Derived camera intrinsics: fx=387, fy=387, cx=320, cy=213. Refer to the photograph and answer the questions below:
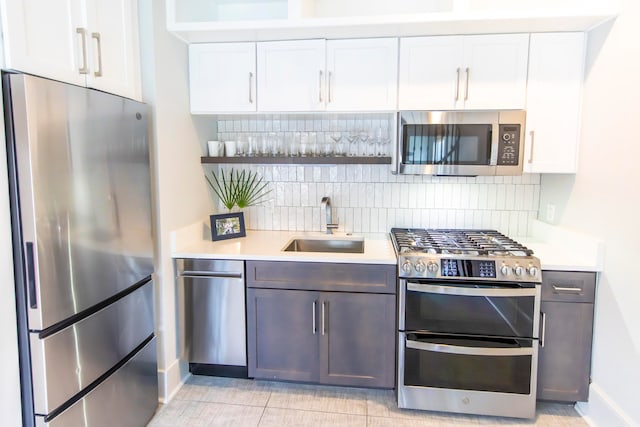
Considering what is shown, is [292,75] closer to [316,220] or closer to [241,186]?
[241,186]

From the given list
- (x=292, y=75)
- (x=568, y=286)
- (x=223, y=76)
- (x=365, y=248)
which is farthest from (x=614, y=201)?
(x=223, y=76)

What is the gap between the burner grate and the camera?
2125 mm

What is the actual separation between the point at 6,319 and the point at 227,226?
1.46 metres

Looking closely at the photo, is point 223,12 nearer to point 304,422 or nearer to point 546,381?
point 304,422

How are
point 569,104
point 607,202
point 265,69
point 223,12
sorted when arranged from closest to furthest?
point 607,202 < point 569,104 < point 265,69 < point 223,12

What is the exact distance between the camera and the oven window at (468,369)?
2.09 metres

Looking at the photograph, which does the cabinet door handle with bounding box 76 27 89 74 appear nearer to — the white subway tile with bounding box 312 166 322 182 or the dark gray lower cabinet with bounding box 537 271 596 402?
Result: the white subway tile with bounding box 312 166 322 182

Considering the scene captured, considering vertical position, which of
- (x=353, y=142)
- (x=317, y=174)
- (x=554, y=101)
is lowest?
(x=317, y=174)

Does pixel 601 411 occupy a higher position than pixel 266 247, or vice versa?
pixel 266 247

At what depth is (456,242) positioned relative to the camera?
237cm

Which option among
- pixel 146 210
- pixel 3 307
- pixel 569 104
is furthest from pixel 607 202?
pixel 3 307

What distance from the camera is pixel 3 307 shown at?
1.38 m

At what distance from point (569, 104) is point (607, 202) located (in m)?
0.65

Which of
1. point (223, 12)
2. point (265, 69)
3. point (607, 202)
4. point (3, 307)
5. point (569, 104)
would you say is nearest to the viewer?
point (3, 307)
